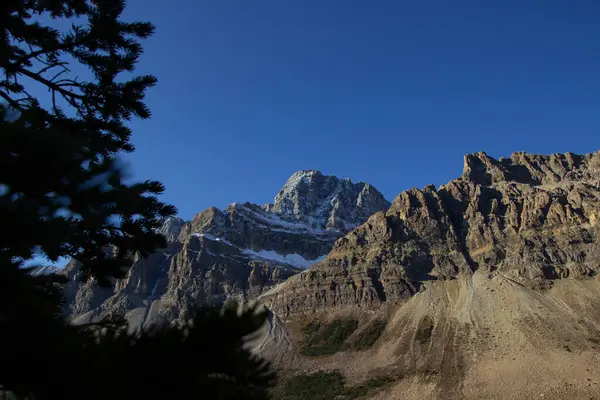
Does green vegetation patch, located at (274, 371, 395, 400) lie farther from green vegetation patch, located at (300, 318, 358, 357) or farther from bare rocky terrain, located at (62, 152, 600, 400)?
green vegetation patch, located at (300, 318, 358, 357)

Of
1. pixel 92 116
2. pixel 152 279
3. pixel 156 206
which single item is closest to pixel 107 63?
pixel 92 116

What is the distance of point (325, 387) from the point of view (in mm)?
77375

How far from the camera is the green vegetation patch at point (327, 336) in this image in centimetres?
9950

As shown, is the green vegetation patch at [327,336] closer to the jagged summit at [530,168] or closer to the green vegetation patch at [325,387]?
the green vegetation patch at [325,387]

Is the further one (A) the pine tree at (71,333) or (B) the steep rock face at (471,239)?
(B) the steep rock face at (471,239)

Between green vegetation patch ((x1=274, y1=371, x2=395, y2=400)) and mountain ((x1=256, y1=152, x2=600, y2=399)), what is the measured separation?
0.80 m

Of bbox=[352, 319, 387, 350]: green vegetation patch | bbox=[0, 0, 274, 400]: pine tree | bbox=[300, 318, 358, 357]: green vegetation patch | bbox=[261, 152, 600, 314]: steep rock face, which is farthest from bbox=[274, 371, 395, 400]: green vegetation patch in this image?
bbox=[0, 0, 274, 400]: pine tree

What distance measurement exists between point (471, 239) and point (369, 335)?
5237cm

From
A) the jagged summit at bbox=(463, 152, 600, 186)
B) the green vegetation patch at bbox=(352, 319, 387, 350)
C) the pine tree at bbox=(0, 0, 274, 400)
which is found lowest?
the pine tree at bbox=(0, 0, 274, 400)

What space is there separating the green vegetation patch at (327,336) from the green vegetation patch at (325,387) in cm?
1332

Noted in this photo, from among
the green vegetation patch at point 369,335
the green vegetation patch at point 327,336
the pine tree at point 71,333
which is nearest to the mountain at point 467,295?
the green vegetation patch at point 327,336

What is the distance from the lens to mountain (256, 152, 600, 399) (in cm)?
6912

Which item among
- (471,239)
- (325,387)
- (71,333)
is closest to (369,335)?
(325,387)

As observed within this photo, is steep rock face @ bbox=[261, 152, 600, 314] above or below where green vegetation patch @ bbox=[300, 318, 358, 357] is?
above
